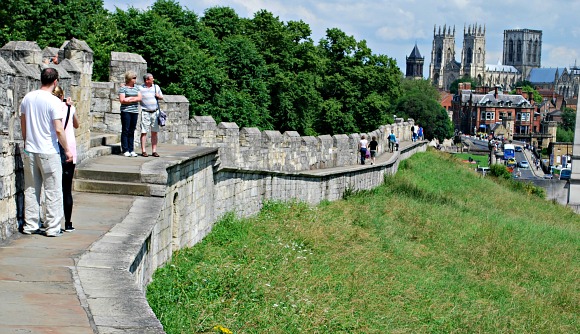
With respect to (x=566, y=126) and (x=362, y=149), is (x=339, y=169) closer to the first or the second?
(x=362, y=149)

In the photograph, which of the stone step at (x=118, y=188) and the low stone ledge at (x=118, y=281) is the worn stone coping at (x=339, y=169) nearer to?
the stone step at (x=118, y=188)

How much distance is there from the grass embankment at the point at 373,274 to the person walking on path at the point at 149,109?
1.63m

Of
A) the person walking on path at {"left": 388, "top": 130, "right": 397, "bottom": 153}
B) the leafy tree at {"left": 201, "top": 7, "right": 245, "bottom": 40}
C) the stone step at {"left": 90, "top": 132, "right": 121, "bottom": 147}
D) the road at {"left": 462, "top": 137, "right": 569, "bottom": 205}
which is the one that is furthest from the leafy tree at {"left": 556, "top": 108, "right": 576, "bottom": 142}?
the stone step at {"left": 90, "top": 132, "right": 121, "bottom": 147}

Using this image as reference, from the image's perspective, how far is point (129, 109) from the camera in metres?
13.1

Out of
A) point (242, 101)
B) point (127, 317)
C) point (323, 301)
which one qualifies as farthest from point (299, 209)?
point (242, 101)

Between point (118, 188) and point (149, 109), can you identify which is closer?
point (118, 188)

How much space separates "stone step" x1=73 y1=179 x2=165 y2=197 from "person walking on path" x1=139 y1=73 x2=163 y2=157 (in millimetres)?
2718

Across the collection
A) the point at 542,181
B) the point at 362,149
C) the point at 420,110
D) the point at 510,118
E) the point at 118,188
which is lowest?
the point at 542,181

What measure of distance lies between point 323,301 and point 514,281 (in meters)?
6.10

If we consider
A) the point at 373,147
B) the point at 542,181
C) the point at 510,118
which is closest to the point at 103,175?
the point at 373,147

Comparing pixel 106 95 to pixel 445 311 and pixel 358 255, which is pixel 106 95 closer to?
pixel 358 255

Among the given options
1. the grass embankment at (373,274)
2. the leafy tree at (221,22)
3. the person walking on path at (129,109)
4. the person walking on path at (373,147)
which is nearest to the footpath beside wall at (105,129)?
the person walking on path at (129,109)

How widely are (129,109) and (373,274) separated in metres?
4.27

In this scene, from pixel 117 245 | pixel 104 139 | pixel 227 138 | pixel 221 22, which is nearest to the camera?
pixel 117 245
